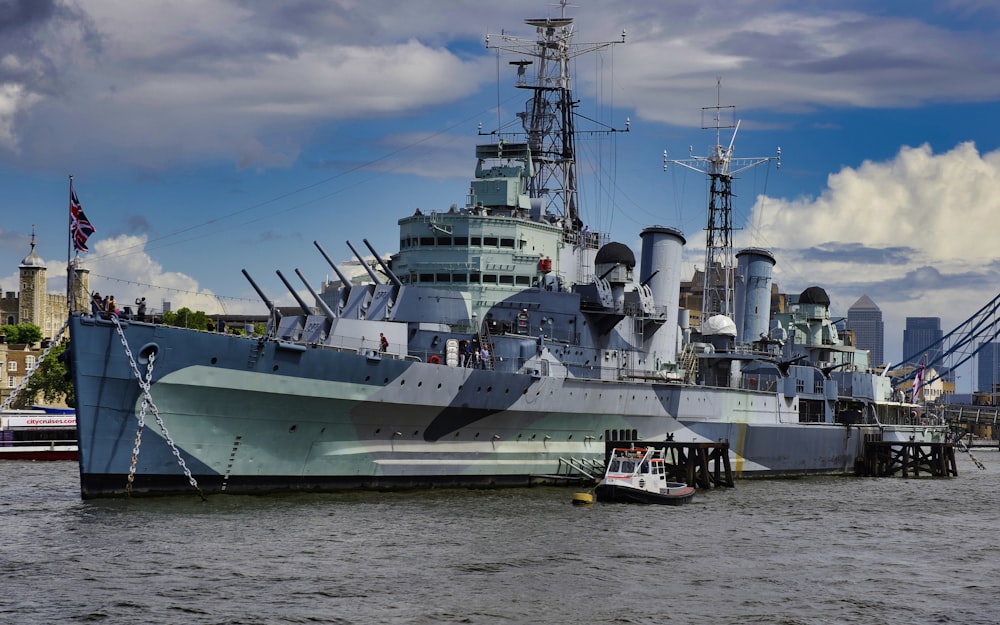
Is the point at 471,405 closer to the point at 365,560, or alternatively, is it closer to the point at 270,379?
the point at 270,379

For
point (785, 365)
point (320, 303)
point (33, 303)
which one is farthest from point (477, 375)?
point (33, 303)

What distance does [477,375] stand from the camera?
105 ft

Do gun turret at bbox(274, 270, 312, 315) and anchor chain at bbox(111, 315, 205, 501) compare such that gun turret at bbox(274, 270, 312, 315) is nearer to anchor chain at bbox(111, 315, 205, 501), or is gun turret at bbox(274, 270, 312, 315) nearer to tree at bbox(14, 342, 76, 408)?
anchor chain at bbox(111, 315, 205, 501)

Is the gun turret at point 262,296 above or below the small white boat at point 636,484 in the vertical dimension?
above

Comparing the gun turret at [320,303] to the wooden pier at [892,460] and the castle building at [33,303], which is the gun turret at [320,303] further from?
the castle building at [33,303]

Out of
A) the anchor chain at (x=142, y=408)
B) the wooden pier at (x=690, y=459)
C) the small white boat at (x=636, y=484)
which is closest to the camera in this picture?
the anchor chain at (x=142, y=408)

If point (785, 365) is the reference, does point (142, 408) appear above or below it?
below

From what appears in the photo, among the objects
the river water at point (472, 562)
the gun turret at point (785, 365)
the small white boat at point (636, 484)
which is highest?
the gun turret at point (785, 365)

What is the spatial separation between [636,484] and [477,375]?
5.24 m

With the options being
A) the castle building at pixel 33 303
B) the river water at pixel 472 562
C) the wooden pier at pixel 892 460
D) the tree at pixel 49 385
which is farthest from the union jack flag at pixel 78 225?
the castle building at pixel 33 303

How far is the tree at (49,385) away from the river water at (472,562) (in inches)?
1556

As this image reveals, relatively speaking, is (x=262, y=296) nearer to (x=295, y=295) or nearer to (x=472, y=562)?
(x=295, y=295)

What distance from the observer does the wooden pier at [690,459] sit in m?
36.4

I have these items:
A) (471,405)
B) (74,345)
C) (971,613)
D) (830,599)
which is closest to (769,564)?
(830,599)
